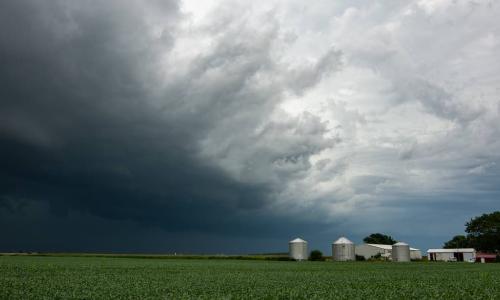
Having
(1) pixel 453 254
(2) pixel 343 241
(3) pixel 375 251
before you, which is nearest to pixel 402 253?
(2) pixel 343 241

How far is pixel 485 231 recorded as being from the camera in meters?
172

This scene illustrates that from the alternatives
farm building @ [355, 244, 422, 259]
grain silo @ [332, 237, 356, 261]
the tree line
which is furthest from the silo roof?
the tree line

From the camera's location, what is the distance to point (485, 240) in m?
170

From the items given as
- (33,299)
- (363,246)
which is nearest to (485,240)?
(363,246)

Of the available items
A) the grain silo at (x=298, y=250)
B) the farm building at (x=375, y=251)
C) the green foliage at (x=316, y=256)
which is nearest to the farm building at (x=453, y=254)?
the farm building at (x=375, y=251)

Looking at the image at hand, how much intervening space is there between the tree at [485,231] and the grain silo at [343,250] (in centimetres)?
8387

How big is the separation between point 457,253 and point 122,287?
149440 millimetres

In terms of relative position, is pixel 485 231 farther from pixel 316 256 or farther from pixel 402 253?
pixel 316 256

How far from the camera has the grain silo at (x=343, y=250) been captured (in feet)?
366

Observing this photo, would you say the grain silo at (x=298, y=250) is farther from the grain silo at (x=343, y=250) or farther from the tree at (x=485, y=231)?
the tree at (x=485, y=231)

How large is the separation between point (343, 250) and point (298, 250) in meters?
11.8

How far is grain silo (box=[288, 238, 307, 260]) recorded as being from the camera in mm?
108250

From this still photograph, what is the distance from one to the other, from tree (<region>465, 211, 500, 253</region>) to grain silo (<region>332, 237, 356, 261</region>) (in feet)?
275

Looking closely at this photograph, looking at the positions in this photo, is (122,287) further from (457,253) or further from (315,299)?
(457,253)
